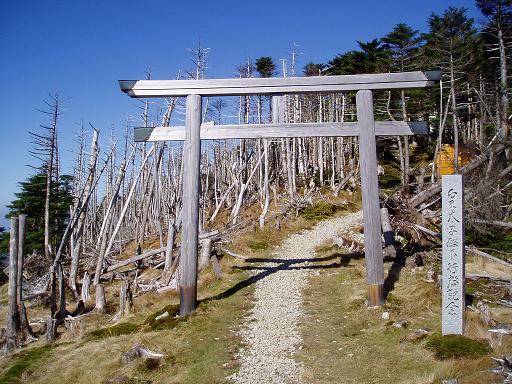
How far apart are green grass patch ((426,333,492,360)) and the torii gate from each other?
2074 millimetres

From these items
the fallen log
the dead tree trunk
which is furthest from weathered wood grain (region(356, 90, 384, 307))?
the fallen log

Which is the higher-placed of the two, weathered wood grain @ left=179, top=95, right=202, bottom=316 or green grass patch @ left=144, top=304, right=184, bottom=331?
weathered wood grain @ left=179, top=95, right=202, bottom=316

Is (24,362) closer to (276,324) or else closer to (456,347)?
(276,324)

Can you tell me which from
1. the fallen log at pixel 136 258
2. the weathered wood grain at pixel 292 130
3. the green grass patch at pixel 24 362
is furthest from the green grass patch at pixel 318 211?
the green grass patch at pixel 24 362

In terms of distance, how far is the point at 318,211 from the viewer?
765 inches

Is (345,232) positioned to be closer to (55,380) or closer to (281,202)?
(281,202)

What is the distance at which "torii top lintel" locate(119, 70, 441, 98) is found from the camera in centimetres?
752

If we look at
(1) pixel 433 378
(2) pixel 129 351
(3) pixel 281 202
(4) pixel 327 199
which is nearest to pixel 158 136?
(2) pixel 129 351

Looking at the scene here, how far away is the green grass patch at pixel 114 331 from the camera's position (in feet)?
24.4

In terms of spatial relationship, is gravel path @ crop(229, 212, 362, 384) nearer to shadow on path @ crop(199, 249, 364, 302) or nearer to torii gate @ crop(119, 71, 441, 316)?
shadow on path @ crop(199, 249, 364, 302)

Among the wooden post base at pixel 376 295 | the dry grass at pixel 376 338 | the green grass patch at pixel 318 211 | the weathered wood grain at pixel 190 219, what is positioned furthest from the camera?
the green grass patch at pixel 318 211

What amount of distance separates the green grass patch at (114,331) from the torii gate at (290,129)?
3.06 ft

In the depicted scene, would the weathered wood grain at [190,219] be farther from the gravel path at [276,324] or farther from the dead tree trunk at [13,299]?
the dead tree trunk at [13,299]

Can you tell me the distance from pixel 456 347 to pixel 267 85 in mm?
5198
